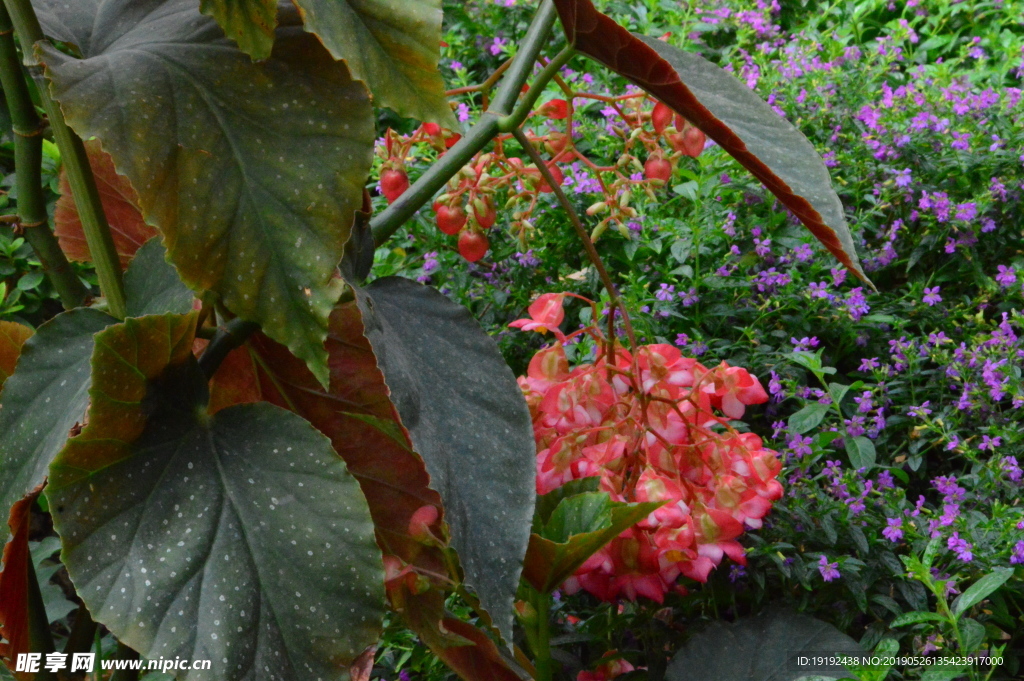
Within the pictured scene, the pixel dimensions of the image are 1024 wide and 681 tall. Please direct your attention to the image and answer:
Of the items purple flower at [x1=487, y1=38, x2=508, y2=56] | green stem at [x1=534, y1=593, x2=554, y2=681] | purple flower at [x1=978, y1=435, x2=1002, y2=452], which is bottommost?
green stem at [x1=534, y1=593, x2=554, y2=681]

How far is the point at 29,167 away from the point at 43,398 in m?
0.20

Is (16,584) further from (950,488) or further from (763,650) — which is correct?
(950,488)

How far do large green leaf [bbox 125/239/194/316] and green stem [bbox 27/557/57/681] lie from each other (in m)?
0.28

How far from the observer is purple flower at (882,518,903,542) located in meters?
1.03

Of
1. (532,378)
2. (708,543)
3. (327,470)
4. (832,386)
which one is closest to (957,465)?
(832,386)

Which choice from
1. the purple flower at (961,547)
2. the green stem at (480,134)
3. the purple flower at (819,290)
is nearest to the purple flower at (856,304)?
the purple flower at (819,290)

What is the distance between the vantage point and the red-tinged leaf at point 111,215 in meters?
0.93

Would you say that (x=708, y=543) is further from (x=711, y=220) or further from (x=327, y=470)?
(x=711, y=220)

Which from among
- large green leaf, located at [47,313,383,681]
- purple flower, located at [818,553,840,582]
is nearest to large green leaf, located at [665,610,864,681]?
purple flower, located at [818,553,840,582]

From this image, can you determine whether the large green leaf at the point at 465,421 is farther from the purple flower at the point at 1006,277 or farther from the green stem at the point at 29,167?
the purple flower at the point at 1006,277

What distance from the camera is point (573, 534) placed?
0.85m

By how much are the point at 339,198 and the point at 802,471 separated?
745 mm

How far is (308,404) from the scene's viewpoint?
80cm

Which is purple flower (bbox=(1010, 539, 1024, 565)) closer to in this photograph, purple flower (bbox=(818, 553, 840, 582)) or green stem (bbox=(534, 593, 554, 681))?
purple flower (bbox=(818, 553, 840, 582))
